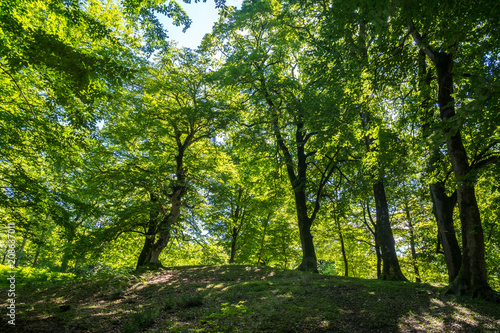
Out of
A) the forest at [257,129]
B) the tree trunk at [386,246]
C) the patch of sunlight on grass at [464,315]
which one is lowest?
the patch of sunlight on grass at [464,315]

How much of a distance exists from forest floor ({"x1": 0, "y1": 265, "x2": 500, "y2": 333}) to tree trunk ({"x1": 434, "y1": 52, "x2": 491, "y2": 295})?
0.55 m

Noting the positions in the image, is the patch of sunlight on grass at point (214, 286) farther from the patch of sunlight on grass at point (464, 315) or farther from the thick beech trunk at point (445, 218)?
the thick beech trunk at point (445, 218)

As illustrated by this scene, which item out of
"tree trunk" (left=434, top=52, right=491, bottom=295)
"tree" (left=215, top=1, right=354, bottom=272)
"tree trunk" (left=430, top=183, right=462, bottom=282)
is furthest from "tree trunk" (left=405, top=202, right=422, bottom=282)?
"tree trunk" (left=434, top=52, right=491, bottom=295)

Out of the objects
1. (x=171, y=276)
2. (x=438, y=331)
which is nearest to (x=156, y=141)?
(x=171, y=276)

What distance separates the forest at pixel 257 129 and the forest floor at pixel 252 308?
3.77 ft

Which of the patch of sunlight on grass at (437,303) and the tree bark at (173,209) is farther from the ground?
the tree bark at (173,209)

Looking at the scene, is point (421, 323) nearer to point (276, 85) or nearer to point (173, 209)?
point (276, 85)

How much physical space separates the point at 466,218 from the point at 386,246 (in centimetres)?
416

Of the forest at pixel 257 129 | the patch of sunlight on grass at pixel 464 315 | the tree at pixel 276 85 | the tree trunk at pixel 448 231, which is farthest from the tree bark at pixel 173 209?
the patch of sunlight on grass at pixel 464 315

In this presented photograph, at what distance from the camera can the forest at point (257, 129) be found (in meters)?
4.69

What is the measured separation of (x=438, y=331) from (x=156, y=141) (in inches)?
484

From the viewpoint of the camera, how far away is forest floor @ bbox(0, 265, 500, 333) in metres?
4.73

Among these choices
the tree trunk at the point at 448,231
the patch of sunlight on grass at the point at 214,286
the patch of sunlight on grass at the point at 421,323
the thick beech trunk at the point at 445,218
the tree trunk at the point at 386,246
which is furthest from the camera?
the tree trunk at the point at 386,246

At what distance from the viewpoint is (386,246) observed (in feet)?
32.9
